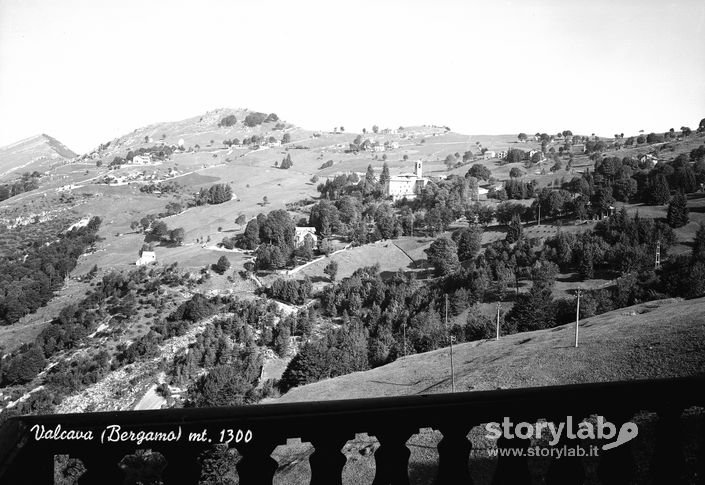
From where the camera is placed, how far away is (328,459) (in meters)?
2.59

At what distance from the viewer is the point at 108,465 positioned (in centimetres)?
243

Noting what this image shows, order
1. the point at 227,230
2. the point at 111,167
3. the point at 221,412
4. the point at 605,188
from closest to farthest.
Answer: the point at 221,412 < the point at 605,188 < the point at 227,230 < the point at 111,167

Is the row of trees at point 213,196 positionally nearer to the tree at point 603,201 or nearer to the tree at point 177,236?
the tree at point 177,236

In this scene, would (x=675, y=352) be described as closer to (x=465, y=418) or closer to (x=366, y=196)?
(x=465, y=418)

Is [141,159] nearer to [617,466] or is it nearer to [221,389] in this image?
[221,389]

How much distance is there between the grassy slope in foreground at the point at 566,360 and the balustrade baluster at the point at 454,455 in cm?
2036

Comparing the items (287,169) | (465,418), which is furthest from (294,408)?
(287,169)

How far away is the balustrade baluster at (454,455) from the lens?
269 centimetres

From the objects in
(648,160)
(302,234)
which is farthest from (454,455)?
(648,160)

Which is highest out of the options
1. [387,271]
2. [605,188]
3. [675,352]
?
[605,188]

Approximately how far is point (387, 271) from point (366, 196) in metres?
44.4

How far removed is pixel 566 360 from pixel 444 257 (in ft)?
143

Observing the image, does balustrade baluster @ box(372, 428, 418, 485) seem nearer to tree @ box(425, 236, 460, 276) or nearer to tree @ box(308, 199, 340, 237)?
tree @ box(425, 236, 460, 276)

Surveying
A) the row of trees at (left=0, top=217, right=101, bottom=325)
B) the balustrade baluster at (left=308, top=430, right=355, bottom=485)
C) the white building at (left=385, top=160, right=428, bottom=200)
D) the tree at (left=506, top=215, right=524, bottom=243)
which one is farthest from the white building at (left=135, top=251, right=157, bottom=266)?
the balustrade baluster at (left=308, top=430, right=355, bottom=485)
